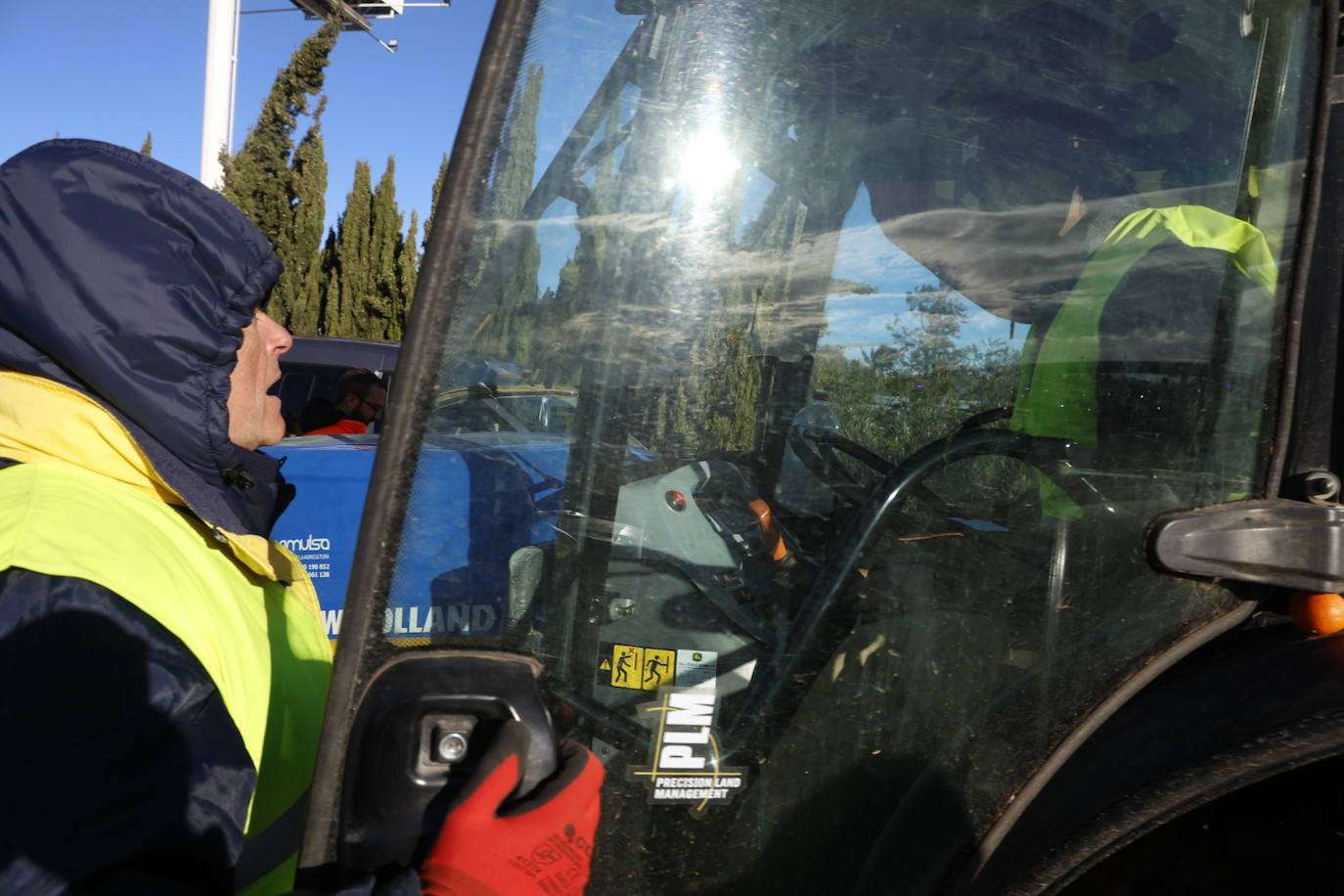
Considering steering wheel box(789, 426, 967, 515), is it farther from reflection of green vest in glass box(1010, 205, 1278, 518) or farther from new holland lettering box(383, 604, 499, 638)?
new holland lettering box(383, 604, 499, 638)

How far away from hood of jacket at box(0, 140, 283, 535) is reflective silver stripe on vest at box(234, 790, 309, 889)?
458 mm

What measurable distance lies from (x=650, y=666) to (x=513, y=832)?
0.26 metres

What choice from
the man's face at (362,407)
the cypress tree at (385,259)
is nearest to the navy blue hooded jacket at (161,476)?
the man's face at (362,407)

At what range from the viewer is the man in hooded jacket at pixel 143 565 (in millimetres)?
926

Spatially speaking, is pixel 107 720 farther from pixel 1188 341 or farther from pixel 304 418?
pixel 304 418

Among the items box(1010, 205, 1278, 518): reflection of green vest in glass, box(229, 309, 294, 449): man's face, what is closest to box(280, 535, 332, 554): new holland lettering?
box(229, 309, 294, 449): man's face

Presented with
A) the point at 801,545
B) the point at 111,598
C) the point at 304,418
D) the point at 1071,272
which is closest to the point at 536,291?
the point at 801,545

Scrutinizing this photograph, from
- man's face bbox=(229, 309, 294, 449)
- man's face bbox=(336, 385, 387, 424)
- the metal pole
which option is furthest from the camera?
the metal pole

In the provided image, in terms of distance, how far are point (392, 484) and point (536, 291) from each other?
275 millimetres

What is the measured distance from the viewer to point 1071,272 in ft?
3.92

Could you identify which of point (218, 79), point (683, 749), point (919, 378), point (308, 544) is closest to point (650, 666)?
point (683, 749)

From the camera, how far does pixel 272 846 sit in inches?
52.2

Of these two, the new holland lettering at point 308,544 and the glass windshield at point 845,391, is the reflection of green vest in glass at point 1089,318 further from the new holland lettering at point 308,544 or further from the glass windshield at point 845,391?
the new holland lettering at point 308,544

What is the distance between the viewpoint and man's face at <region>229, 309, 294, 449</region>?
1.60 meters
